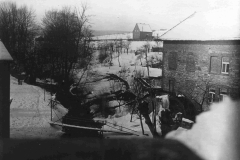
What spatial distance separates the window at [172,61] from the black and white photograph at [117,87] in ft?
0.13

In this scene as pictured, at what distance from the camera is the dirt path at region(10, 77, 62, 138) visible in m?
5.48

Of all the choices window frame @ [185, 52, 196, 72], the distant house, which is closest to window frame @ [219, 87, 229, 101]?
window frame @ [185, 52, 196, 72]

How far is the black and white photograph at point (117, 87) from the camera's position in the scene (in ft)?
15.6

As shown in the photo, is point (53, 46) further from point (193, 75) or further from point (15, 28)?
point (193, 75)

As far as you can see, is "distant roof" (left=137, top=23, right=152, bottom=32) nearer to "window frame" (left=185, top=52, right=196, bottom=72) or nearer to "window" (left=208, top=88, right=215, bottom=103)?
"window frame" (left=185, top=52, right=196, bottom=72)

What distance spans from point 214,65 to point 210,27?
126 cm

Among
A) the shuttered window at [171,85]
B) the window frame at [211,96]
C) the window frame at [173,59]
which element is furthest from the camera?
the shuttered window at [171,85]

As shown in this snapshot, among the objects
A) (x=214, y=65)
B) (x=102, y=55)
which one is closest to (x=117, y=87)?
(x=102, y=55)

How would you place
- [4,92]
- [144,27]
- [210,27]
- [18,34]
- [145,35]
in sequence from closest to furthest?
[4,92] < [18,34] < [144,27] < [210,27] < [145,35]

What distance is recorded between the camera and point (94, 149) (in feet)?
15.5

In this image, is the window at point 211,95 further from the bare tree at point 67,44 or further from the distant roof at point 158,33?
the bare tree at point 67,44

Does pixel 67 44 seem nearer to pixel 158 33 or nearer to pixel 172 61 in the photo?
pixel 158 33

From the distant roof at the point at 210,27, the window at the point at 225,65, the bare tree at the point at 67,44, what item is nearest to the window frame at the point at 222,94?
the window at the point at 225,65

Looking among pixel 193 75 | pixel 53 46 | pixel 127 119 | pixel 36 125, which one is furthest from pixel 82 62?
pixel 193 75
